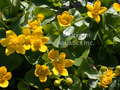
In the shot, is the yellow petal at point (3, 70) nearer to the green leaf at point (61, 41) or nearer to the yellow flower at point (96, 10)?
the green leaf at point (61, 41)

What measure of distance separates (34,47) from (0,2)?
441 mm

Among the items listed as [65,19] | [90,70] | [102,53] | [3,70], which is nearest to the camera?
[3,70]

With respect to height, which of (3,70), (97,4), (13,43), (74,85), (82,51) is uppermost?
(97,4)

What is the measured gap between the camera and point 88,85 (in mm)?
893

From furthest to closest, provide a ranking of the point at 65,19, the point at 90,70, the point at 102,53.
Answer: the point at 102,53
the point at 90,70
the point at 65,19

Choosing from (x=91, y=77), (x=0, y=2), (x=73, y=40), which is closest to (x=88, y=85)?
(x=91, y=77)

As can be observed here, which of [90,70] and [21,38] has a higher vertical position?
[21,38]

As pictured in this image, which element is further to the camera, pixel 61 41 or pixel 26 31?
pixel 61 41

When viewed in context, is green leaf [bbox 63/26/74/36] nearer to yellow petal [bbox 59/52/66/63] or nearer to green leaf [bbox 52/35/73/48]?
green leaf [bbox 52/35/73/48]

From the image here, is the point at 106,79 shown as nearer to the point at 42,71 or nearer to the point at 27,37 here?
the point at 42,71

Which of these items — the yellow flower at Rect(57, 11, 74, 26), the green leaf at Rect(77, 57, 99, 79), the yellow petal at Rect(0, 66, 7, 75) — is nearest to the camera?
the yellow petal at Rect(0, 66, 7, 75)

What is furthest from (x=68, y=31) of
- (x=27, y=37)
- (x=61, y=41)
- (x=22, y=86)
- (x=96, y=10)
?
(x=22, y=86)

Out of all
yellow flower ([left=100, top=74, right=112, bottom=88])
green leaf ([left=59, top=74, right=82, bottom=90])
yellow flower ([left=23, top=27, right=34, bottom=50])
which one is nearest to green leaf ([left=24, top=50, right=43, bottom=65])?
yellow flower ([left=23, top=27, right=34, bottom=50])

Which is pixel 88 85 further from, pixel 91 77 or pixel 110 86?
pixel 110 86
